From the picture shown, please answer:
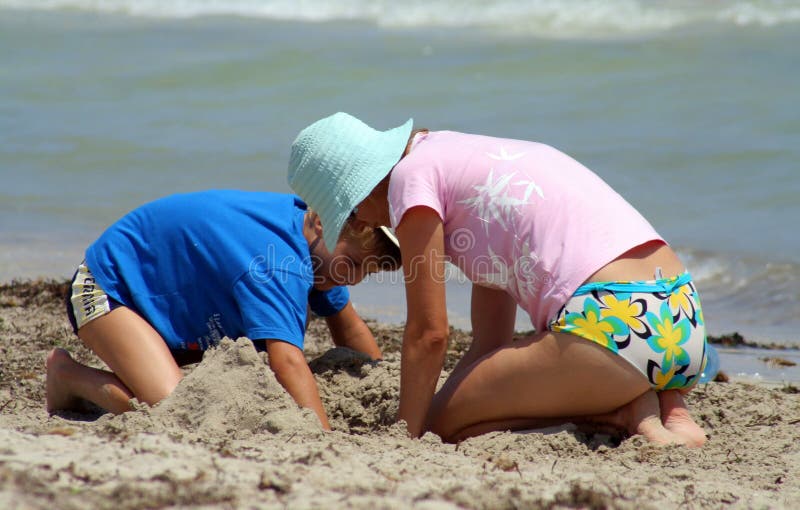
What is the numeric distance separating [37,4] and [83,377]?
16151 mm

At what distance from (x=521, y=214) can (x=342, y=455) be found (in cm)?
90

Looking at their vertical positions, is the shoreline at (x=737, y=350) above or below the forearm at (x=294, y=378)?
below

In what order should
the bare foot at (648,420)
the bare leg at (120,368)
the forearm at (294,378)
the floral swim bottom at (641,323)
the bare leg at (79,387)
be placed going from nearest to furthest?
the floral swim bottom at (641,323) < the bare foot at (648,420) < the forearm at (294,378) < the bare leg at (120,368) < the bare leg at (79,387)

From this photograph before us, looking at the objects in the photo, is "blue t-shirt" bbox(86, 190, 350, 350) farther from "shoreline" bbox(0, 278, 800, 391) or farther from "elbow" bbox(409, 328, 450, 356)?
"shoreline" bbox(0, 278, 800, 391)

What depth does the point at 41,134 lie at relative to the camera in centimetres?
940

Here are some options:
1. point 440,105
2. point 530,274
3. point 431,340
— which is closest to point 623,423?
point 530,274

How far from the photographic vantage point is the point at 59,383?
3.56m

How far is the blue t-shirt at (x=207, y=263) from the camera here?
3.26m

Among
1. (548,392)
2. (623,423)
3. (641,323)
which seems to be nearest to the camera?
(641,323)

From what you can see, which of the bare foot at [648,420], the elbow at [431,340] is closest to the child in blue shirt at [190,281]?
the elbow at [431,340]

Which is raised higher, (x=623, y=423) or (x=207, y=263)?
(x=207, y=263)

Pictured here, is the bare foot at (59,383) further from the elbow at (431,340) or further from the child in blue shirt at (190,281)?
the elbow at (431,340)

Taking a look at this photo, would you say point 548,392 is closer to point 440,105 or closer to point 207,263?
point 207,263

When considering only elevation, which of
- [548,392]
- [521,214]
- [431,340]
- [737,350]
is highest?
[521,214]
